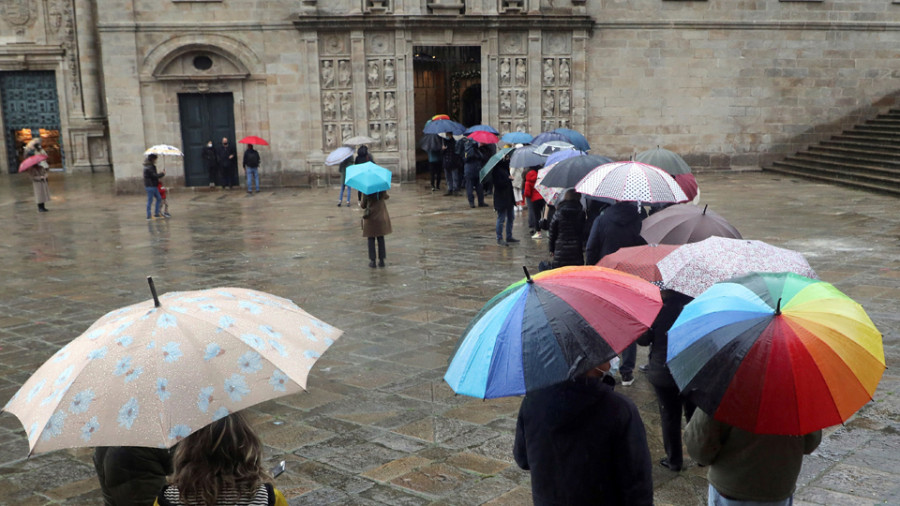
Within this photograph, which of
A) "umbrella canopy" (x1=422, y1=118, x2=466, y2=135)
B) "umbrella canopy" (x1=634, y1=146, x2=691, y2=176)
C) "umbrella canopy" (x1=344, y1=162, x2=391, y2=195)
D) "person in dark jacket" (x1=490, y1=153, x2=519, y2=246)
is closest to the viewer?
"umbrella canopy" (x1=634, y1=146, x2=691, y2=176)

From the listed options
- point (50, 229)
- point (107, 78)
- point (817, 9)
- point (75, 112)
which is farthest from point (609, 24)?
point (75, 112)

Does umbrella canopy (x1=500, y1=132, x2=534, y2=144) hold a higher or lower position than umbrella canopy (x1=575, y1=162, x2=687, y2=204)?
higher

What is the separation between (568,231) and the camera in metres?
8.56

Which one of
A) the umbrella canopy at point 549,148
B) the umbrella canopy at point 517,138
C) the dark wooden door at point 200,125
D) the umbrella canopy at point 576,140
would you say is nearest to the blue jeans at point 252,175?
the dark wooden door at point 200,125

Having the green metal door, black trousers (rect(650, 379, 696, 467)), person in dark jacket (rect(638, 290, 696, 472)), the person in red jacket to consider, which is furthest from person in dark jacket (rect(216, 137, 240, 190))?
black trousers (rect(650, 379, 696, 467))

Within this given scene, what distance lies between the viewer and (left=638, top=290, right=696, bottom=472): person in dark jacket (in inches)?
209

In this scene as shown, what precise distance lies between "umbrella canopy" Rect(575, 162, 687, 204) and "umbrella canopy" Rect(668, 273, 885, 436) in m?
3.78

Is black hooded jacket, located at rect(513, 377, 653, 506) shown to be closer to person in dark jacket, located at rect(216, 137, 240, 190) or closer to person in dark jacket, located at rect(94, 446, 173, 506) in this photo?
person in dark jacket, located at rect(94, 446, 173, 506)

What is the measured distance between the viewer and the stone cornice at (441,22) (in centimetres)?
2319

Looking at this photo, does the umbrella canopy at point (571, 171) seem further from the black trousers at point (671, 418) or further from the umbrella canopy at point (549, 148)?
the umbrella canopy at point (549, 148)

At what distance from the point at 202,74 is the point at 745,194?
14.7 meters

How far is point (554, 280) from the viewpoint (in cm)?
365

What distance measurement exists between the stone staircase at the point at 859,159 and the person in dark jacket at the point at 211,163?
16.4m

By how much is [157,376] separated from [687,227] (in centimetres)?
427
